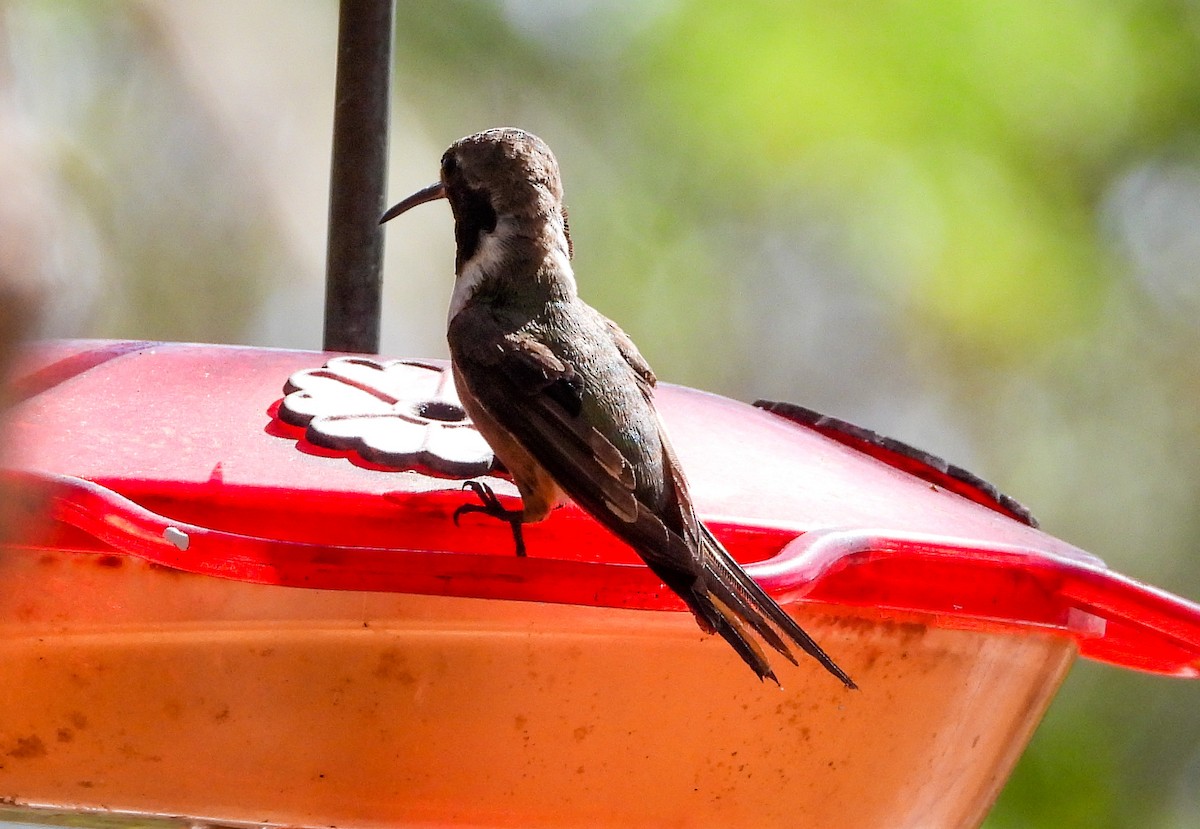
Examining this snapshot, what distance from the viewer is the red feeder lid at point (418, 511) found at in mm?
1460

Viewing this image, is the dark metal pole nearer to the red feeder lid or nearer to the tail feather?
the red feeder lid

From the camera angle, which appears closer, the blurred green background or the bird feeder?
the bird feeder

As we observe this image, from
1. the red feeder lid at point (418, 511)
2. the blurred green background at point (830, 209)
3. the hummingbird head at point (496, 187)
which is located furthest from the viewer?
the blurred green background at point (830, 209)

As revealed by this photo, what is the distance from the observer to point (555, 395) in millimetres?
2158

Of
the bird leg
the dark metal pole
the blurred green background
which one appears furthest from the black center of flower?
the blurred green background

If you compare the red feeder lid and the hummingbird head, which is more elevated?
the hummingbird head

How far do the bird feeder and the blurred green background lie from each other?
12.5 feet

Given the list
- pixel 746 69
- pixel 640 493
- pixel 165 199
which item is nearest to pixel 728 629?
pixel 640 493

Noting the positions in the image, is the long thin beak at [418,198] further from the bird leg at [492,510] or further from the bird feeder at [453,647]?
the bird leg at [492,510]

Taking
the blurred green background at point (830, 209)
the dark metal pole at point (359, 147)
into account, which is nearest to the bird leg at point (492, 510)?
the dark metal pole at point (359, 147)

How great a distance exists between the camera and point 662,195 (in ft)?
20.0

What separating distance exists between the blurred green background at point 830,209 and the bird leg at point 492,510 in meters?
3.87

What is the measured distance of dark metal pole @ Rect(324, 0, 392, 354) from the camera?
7.51 ft

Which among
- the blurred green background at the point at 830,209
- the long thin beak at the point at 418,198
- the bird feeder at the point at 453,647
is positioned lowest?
the bird feeder at the point at 453,647
